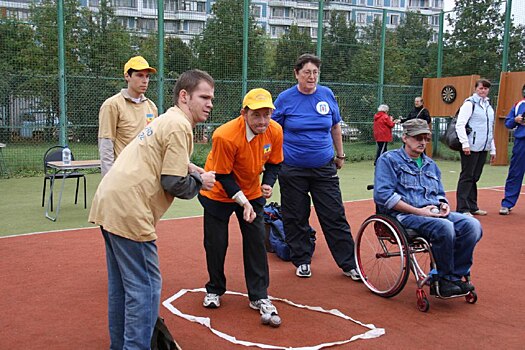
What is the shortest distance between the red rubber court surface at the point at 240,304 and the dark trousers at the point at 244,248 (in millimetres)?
202

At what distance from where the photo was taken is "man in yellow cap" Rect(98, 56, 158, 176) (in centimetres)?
486

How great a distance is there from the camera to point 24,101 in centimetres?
1238

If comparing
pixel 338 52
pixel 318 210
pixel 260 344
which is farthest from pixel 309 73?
pixel 338 52

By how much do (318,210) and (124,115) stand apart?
199cm

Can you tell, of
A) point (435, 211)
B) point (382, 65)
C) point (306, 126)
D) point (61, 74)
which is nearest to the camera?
point (435, 211)

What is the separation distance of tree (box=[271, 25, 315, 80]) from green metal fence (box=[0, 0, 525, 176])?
0.03 meters

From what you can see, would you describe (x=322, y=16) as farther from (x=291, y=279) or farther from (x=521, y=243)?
(x=291, y=279)

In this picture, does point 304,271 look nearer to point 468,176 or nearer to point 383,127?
point 468,176

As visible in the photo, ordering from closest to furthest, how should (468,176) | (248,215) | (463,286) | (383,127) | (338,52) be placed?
(248,215) → (463,286) → (468,176) → (383,127) → (338,52)

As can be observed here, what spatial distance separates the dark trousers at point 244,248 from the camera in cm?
446

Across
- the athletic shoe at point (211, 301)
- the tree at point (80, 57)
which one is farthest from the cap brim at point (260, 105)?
the tree at point (80, 57)

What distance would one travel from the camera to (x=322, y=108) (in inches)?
213

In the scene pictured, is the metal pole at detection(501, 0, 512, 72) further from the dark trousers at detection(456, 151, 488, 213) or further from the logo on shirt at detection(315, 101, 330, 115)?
the logo on shirt at detection(315, 101, 330, 115)

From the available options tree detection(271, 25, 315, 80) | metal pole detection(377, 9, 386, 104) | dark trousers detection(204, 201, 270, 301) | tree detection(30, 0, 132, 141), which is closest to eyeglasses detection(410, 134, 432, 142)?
dark trousers detection(204, 201, 270, 301)
